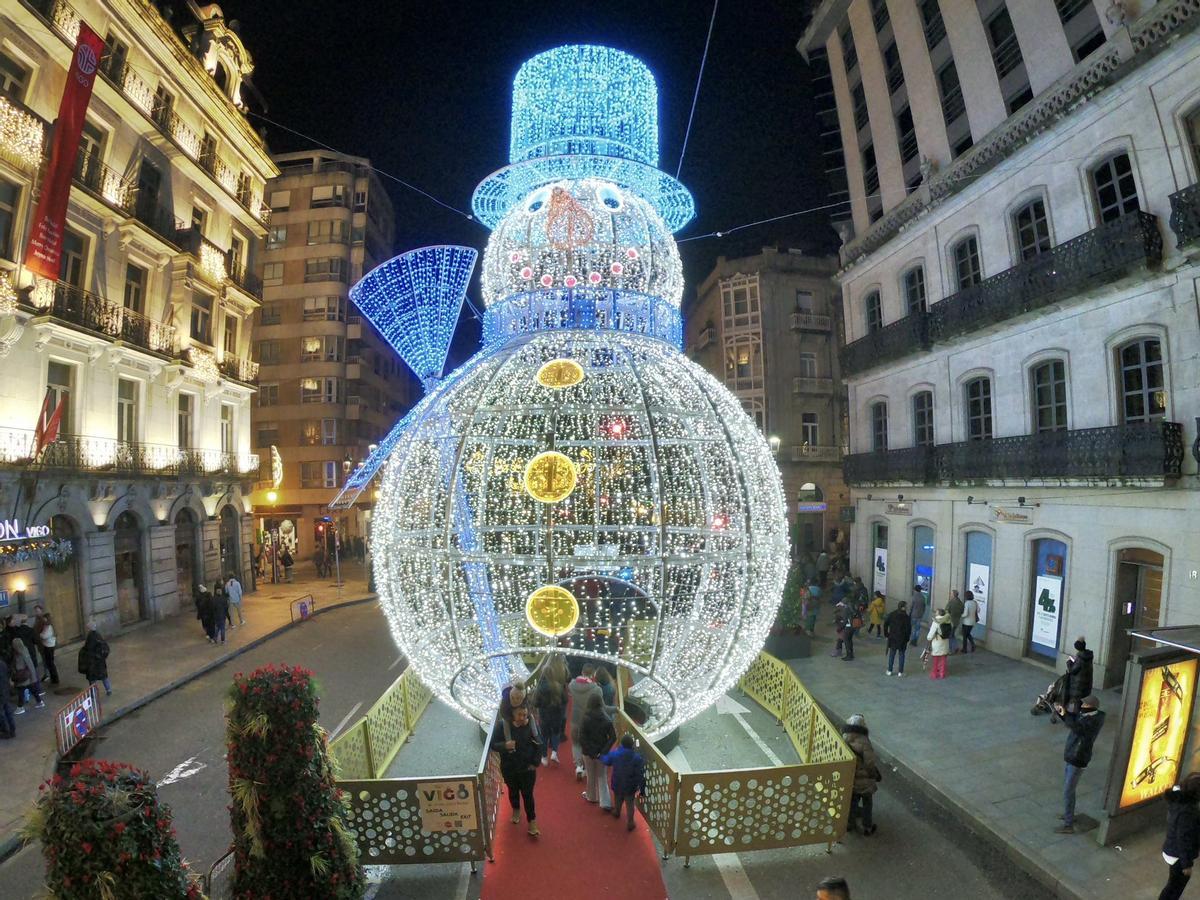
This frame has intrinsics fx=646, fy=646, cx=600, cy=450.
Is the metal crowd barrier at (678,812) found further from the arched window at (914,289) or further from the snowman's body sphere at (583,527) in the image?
the arched window at (914,289)

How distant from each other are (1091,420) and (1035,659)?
195 inches

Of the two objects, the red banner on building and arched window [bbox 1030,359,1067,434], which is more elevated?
the red banner on building

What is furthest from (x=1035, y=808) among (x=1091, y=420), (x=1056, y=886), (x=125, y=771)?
(x=125, y=771)

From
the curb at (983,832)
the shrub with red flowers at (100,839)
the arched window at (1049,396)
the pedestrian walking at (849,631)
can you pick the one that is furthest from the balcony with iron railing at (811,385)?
the shrub with red flowers at (100,839)

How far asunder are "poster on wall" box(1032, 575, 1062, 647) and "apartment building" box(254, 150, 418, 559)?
96.9 feet

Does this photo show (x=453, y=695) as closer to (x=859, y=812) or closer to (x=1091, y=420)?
(x=859, y=812)

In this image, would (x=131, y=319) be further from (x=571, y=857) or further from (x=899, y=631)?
(x=899, y=631)

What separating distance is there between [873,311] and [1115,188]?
7.82 m

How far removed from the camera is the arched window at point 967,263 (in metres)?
15.3

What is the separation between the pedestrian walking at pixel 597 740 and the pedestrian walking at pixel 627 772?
15 cm

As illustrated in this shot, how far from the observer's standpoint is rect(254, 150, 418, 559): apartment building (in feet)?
116

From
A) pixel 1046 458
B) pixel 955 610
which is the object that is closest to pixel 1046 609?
pixel 955 610

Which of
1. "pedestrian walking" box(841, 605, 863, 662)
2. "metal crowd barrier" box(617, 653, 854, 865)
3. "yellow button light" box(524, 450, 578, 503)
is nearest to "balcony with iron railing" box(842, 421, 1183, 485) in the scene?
→ "pedestrian walking" box(841, 605, 863, 662)

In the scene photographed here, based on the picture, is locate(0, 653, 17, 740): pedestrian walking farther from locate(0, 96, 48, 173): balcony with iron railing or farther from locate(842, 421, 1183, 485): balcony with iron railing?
locate(842, 421, 1183, 485): balcony with iron railing
